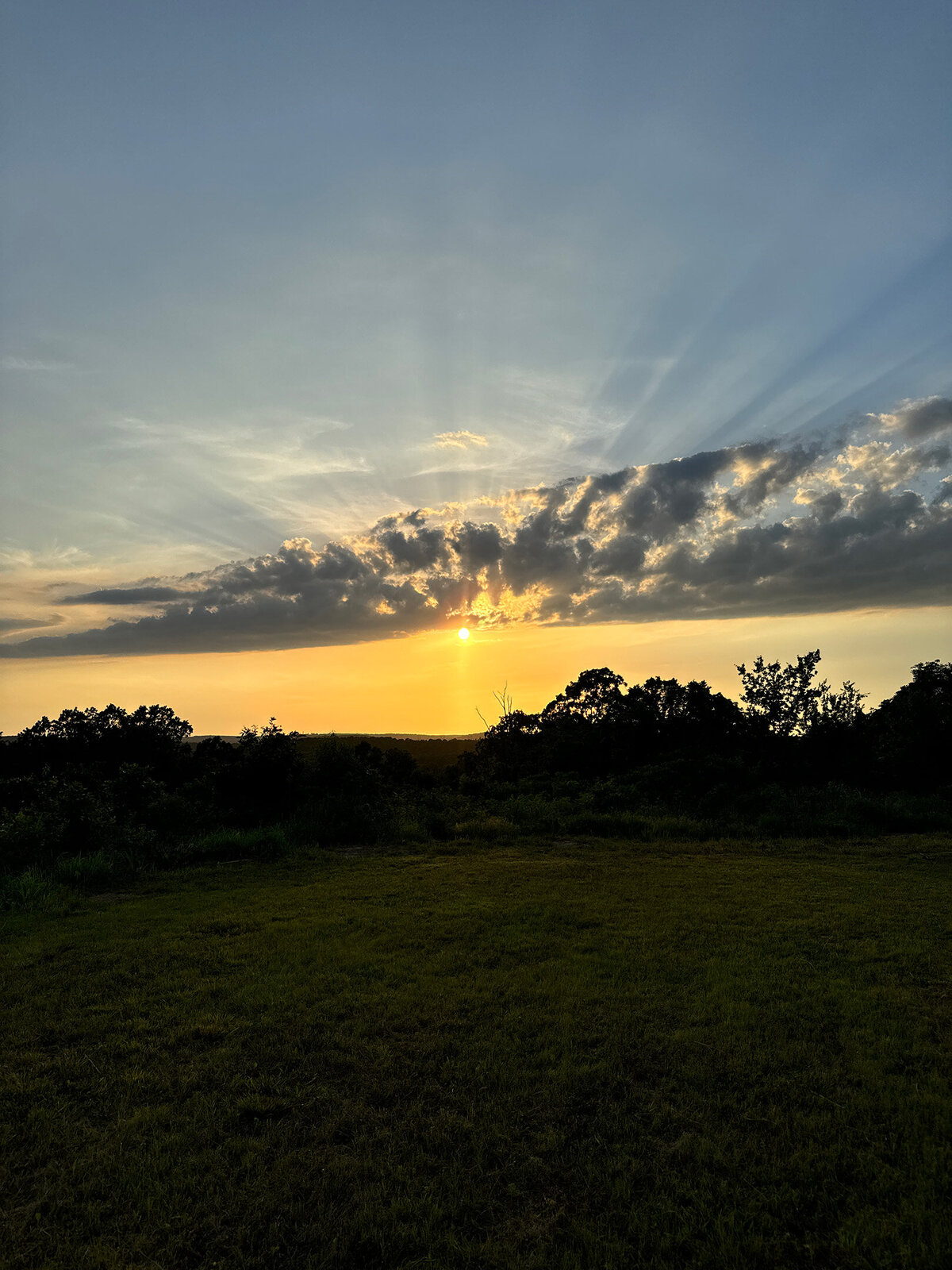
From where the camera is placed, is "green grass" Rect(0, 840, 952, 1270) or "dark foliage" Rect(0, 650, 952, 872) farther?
"dark foliage" Rect(0, 650, 952, 872)

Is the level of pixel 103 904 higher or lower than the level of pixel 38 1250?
lower

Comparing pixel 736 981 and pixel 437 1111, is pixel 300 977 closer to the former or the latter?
pixel 437 1111

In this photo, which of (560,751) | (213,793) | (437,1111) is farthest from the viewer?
(560,751)

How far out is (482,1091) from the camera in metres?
5.23

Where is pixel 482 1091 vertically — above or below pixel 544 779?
above

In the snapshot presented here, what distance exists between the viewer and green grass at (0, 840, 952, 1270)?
3.80 meters

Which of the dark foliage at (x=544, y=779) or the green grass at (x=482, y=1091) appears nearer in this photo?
the green grass at (x=482, y=1091)

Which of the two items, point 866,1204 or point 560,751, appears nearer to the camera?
point 866,1204

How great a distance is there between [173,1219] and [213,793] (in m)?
16.6

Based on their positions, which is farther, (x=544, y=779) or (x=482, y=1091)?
(x=544, y=779)

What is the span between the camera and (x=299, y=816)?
18.0 metres

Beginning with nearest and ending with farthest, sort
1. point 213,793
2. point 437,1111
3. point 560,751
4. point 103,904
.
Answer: point 437,1111, point 103,904, point 213,793, point 560,751

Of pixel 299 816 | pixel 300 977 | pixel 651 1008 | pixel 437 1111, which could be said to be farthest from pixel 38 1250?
pixel 299 816

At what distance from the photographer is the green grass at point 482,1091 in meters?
3.80
